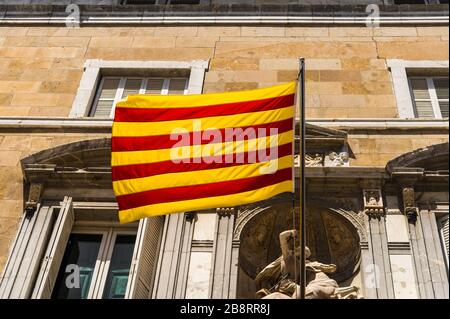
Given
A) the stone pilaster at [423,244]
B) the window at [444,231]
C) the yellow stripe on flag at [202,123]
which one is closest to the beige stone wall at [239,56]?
the stone pilaster at [423,244]

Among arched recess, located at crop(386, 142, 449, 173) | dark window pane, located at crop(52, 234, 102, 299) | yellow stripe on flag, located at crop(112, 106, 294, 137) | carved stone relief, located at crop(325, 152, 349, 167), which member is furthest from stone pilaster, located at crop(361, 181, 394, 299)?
dark window pane, located at crop(52, 234, 102, 299)

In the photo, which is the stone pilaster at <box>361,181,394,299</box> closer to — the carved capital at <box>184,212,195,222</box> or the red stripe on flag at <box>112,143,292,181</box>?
the red stripe on flag at <box>112,143,292,181</box>

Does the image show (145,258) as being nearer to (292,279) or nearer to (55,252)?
(55,252)

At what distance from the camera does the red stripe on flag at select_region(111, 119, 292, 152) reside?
11.6m

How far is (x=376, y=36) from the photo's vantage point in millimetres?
16250

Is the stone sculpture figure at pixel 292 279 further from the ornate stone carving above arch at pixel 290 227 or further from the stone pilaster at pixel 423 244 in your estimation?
the stone pilaster at pixel 423 244

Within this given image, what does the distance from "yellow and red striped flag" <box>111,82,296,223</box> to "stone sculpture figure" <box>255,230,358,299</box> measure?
1.09m

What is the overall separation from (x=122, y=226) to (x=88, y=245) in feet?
2.21

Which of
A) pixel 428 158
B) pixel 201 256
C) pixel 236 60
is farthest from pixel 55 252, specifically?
pixel 428 158

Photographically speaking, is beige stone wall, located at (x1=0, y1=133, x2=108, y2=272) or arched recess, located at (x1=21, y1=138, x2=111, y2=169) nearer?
beige stone wall, located at (x1=0, y1=133, x2=108, y2=272)

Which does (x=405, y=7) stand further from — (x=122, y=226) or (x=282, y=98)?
(x=122, y=226)

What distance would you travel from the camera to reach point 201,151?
11.6 meters

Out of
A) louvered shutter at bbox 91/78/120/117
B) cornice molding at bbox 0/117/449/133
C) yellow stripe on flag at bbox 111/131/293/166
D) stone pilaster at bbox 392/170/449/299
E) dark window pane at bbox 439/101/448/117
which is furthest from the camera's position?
louvered shutter at bbox 91/78/120/117
